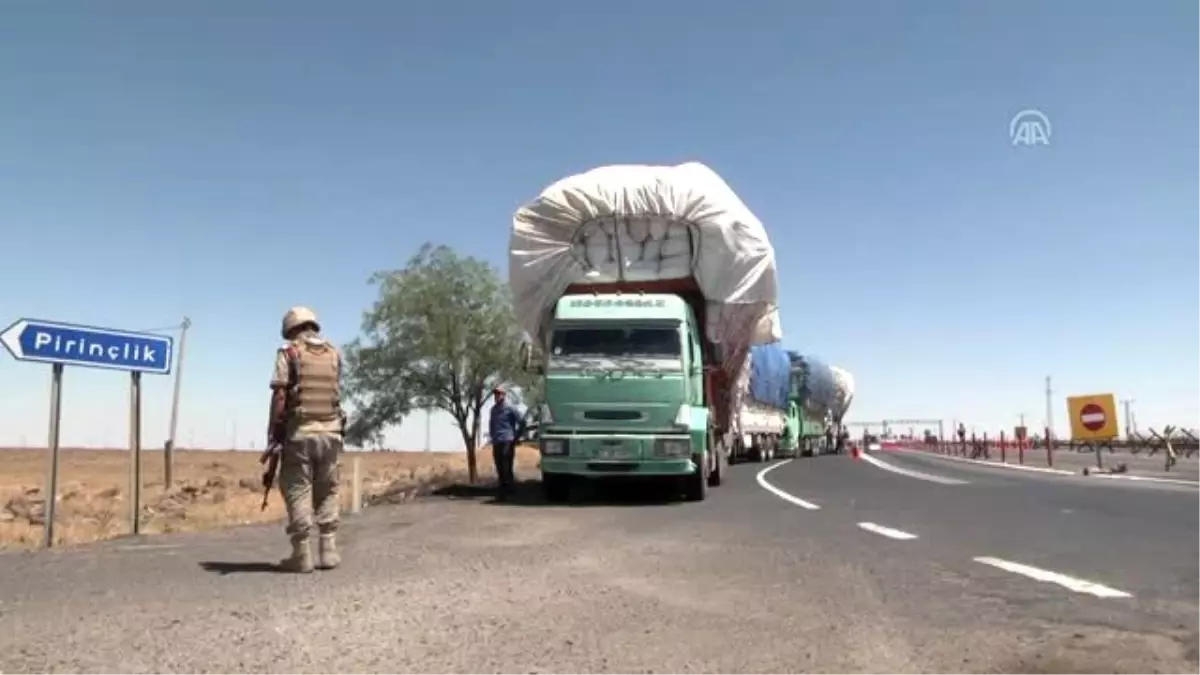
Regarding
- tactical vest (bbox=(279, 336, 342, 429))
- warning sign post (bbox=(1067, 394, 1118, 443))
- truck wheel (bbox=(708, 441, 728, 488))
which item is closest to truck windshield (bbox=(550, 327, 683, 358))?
truck wheel (bbox=(708, 441, 728, 488))

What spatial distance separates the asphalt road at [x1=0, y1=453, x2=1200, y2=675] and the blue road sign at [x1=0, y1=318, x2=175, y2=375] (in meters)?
1.90

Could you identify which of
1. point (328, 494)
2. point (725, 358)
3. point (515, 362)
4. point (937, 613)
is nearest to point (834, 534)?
point (937, 613)

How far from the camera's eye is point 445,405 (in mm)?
27000

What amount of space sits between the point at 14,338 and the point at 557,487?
7.89 metres

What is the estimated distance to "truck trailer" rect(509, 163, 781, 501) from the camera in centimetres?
1443

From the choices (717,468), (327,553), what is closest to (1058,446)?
(717,468)

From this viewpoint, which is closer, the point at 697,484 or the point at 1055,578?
the point at 1055,578

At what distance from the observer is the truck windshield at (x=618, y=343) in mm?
14781

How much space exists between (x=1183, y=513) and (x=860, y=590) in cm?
757

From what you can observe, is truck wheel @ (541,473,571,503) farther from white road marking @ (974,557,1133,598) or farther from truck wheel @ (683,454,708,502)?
white road marking @ (974,557,1133,598)

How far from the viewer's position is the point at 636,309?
1502 centimetres

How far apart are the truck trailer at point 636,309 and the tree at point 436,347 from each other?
31.0 ft

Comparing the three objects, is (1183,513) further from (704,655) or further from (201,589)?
(201,589)

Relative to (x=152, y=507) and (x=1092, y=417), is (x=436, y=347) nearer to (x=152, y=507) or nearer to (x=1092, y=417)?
(x=152, y=507)
